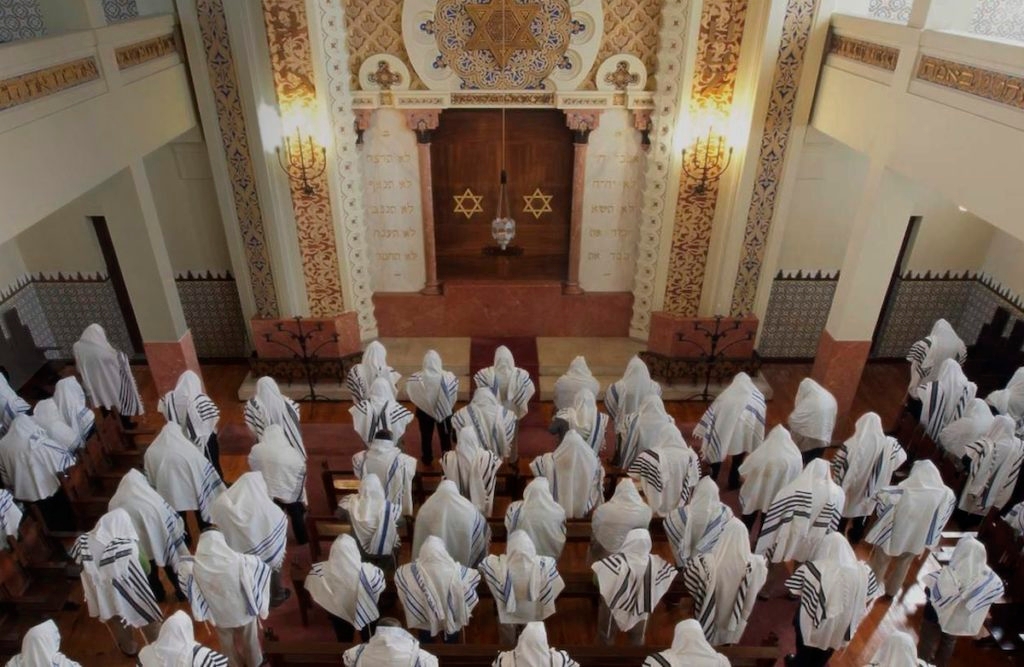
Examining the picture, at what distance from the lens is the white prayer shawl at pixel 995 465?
549 centimetres

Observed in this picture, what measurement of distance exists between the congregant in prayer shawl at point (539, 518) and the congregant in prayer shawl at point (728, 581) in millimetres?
902

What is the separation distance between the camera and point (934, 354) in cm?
679

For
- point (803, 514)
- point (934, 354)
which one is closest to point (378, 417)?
point (803, 514)

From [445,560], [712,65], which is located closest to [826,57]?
[712,65]

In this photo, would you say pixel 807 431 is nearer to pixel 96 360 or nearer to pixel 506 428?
pixel 506 428

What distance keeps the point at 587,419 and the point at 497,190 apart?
3124 millimetres

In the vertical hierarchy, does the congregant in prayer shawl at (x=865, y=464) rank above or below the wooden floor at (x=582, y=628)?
above

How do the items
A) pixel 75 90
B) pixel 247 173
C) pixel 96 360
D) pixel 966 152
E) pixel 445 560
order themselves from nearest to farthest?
pixel 445 560 → pixel 966 152 → pixel 75 90 → pixel 96 360 → pixel 247 173

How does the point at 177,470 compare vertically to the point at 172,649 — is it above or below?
below

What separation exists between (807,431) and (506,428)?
98.6 inches

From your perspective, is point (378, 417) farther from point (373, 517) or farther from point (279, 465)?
point (373, 517)

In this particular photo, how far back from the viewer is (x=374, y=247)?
8.19m

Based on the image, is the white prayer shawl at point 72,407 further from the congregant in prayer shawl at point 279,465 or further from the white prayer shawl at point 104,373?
the congregant in prayer shawl at point 279,465

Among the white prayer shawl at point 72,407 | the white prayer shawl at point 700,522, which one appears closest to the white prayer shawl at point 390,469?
the white prayer shawl at point 700,522
